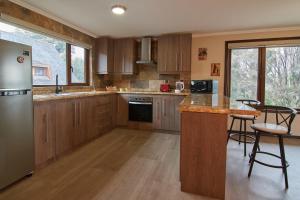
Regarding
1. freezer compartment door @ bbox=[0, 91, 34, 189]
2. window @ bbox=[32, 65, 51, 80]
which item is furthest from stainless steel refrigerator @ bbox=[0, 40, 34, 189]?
window @ bbox=[32, 65, 51, 80]

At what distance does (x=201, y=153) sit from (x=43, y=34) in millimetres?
3080

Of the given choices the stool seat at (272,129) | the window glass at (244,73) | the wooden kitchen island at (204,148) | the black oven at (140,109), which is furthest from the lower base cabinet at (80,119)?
the stool seat at (272,129)

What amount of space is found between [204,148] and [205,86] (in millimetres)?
2313

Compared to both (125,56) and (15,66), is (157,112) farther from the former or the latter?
(15,66)

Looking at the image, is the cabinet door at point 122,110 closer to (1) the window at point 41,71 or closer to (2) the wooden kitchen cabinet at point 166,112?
(2) the wooden kitchen cabinet at point 166,112

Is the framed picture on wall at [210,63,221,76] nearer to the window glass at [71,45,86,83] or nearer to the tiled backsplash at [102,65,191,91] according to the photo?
the tiled backsplash at [102,65,191,91]

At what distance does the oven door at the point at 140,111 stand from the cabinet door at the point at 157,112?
115 millimetres

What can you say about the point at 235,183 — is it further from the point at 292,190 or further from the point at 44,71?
the point at 44,71

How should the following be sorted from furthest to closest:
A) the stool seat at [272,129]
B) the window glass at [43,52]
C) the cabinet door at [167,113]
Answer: the cabinet door at [167,113]
the window glass at [43,52]
the stool seat at [272,129]

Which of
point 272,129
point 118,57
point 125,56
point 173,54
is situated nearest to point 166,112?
point 173,54

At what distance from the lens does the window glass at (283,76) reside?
3.76m

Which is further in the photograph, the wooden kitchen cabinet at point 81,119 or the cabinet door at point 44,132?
the wooden kitchen cabinet at point 81,119

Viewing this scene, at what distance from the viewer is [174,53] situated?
13.6 ft

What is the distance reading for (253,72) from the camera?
13.1ft
